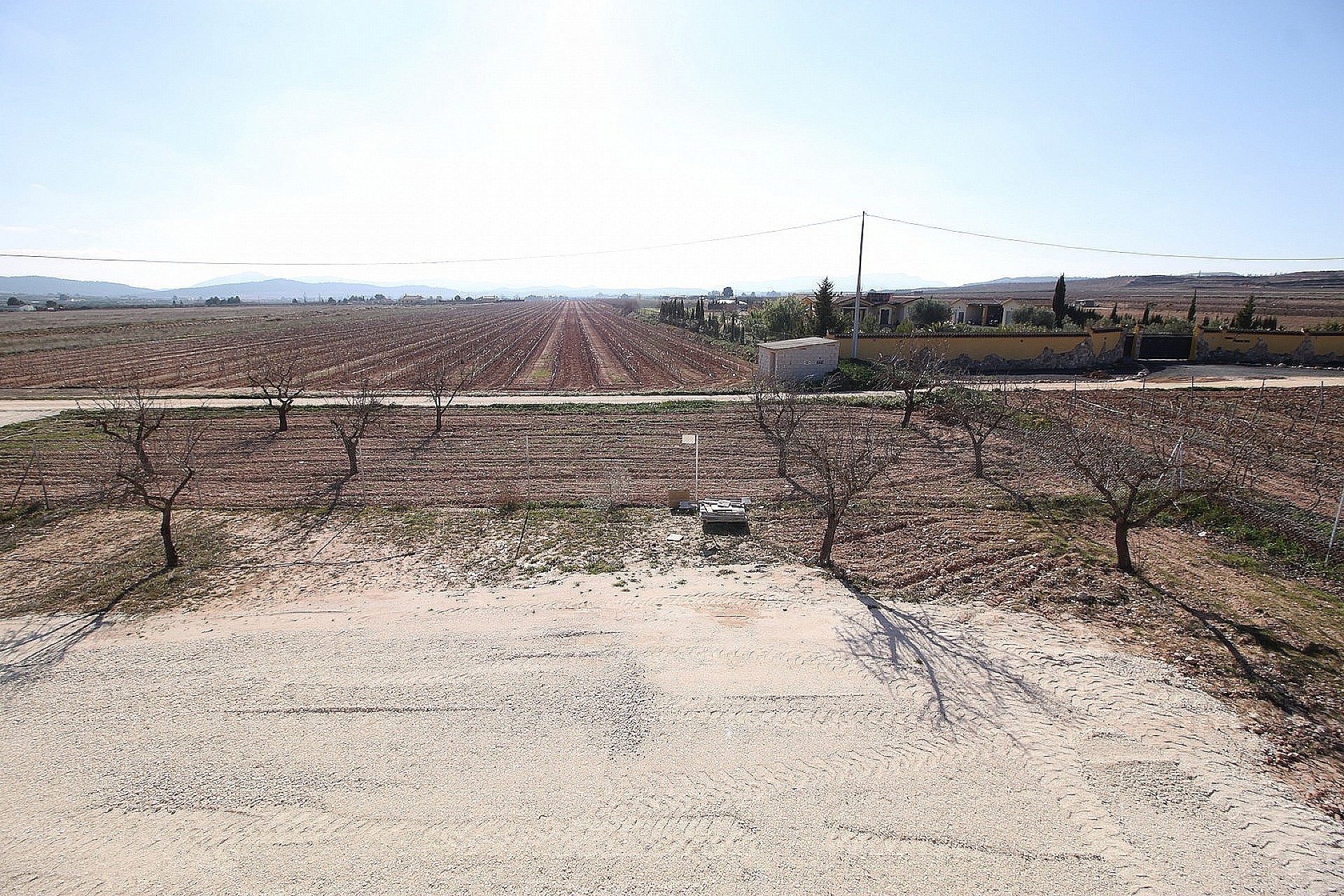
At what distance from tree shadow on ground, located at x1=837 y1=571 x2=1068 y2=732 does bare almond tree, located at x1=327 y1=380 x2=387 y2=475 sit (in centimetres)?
1578

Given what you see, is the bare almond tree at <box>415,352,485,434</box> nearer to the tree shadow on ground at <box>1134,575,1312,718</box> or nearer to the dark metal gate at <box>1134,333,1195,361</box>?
the tree shadow on ground at <box>1134,575,1312,718</box>

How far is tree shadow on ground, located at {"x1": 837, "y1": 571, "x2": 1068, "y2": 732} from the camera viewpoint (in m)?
9.58

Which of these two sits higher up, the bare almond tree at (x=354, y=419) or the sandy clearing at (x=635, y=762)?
the bare almond tree at (x=354, y=419)

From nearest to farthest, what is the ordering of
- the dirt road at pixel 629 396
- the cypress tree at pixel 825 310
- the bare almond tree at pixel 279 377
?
the bare almond tree at pixel 279 377, the dirt road at pixel 629 396, the cypress tree at pixel 825 310

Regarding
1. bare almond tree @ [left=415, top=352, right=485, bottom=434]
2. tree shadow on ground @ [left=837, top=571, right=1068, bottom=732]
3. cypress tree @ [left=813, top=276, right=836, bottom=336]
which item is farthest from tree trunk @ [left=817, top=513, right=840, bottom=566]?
cypress tree @ [left=813, top=276, right=836, bottom=336]

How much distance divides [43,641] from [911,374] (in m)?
26.0

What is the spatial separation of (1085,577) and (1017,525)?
2.77 m

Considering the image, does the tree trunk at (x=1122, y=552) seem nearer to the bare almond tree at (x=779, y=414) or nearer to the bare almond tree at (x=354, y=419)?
the bare almond tree at (x=779, y=414)

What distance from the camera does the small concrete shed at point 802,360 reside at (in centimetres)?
3509

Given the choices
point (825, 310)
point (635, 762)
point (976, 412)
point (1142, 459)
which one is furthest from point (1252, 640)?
point (825, 310)

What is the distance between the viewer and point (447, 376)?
4156cm

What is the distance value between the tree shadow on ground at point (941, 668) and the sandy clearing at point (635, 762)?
0.16 ft

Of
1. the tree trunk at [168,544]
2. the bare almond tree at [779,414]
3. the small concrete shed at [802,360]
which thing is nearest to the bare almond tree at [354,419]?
the tree trunk at [168,544]

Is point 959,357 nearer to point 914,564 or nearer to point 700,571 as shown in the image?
point 914,564
